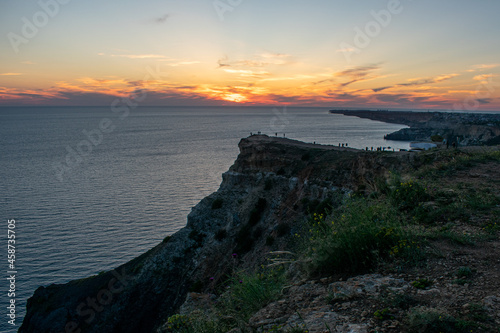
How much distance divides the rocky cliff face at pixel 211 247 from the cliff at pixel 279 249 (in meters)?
0.13

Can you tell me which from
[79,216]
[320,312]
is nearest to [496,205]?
[320,312]

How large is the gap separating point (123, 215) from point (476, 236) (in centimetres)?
5977

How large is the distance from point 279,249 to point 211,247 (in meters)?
11.1

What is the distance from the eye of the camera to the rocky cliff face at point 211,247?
33219 mm

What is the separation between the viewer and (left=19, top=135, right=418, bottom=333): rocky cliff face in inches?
1308

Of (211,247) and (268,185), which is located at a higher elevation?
(268,185)

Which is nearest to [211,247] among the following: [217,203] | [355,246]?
[217,203]

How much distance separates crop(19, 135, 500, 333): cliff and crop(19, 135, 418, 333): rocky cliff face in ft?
0.41

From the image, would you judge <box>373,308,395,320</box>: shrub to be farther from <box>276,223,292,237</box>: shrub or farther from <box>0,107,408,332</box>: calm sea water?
<box>0,107,408,332</box>: calm sea water

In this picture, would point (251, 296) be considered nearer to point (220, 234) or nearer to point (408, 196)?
point (408, 196)

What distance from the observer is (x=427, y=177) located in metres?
13.7

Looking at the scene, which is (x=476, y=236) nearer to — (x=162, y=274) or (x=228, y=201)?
(x=162, y=274)

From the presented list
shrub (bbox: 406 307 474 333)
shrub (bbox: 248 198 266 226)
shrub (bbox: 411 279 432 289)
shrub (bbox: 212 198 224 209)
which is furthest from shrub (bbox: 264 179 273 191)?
shrub (bbox: 406 307 474 333)

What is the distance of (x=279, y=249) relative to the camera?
107 feet
